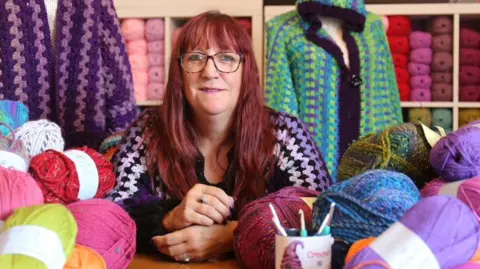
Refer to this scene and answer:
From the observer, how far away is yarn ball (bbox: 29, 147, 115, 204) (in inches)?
41.0

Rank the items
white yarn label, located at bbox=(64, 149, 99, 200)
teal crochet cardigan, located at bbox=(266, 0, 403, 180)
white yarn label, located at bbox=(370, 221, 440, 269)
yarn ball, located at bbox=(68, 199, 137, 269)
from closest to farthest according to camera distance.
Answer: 1. white yarn label, located at bbox=(370, 221, 440, 269)
2. yarn ball, located at bbox=(68, 199, 137, 269)
3. white yarn label, located at bbox=(64, 149, 99, 200)
4. teal crochet cardigan, located at bbox=(266, 0, 403, 180)

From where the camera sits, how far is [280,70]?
91.1 inches

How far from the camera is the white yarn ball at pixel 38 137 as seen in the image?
118 cm

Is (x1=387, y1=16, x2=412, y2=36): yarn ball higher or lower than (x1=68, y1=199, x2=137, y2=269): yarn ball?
above

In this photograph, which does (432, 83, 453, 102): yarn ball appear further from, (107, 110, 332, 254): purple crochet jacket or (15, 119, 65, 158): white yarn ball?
(15, 119, 65, 158): white yarn ball

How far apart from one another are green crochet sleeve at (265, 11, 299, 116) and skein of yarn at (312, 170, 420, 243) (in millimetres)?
1316

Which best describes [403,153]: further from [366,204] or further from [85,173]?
[85,173]

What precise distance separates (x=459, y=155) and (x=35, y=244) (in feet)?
2.00

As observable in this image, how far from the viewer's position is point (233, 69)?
4.73ft

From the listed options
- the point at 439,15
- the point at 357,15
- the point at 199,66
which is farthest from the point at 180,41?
the point at 439,15

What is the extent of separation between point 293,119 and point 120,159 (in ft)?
1.29

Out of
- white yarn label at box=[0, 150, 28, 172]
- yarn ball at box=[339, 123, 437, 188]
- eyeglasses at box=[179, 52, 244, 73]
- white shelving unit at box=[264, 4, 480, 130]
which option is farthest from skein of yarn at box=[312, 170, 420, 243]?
white shelving unit at box=[264, 4, 480, 130]

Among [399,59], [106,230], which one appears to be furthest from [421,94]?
[106,230]

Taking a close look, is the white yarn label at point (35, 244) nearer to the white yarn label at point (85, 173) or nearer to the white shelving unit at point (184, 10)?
the white yarn label at point (85, 173)
